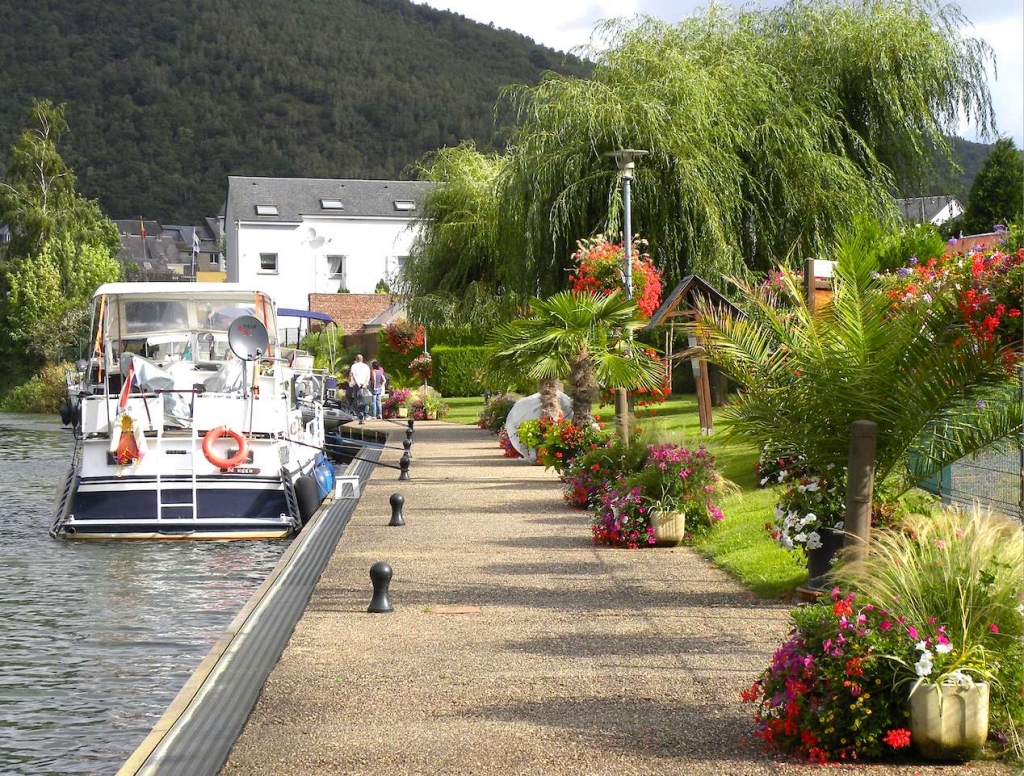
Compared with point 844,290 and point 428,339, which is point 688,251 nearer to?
point 844,290

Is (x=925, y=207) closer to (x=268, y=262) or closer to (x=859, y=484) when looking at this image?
(x=268, y=262)

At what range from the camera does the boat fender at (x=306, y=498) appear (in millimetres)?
18891

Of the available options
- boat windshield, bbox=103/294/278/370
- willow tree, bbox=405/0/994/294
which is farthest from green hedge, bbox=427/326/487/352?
boat windshield, bbox=103/294/278/370

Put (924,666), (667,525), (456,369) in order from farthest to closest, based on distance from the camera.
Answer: (456,369)
(667,525)
(924,666)

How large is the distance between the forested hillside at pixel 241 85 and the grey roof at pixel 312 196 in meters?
57.2

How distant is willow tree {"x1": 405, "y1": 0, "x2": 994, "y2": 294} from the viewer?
2597 centimetres

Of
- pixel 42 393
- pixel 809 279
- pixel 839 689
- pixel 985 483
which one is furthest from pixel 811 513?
pixel 42 393

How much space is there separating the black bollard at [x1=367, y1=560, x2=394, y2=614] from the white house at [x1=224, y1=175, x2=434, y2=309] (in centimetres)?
5810

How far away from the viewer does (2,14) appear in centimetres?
16450

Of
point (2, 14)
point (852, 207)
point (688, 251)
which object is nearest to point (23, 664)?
point (688, 251)

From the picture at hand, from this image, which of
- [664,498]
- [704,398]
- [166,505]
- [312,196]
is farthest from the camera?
[312,196]

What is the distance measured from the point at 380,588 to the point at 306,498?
9.18m

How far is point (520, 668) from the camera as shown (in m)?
8.02

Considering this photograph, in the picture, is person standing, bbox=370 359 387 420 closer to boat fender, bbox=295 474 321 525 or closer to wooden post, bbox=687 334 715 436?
wooden post, bbox=687 334 715 436
